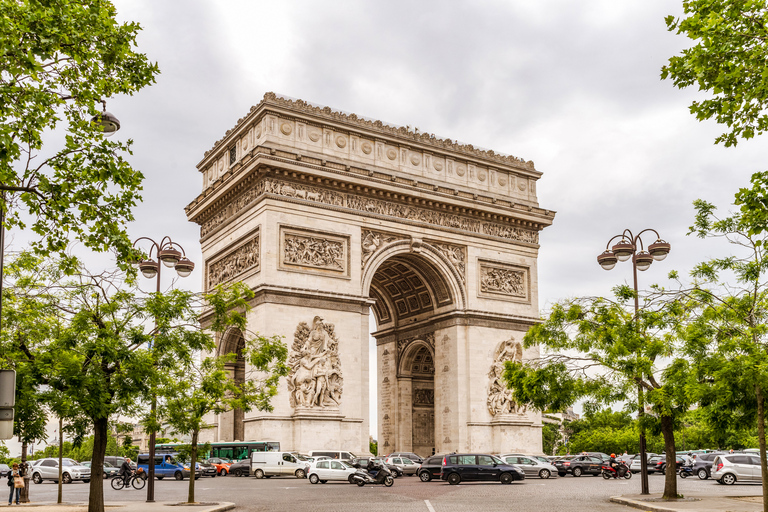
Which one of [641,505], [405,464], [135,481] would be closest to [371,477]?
[405,464]

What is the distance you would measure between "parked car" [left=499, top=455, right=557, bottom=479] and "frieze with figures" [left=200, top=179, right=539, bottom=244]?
42.1ft

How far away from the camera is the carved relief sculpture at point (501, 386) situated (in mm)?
42812

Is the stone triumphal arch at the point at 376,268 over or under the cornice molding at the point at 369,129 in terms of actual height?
under

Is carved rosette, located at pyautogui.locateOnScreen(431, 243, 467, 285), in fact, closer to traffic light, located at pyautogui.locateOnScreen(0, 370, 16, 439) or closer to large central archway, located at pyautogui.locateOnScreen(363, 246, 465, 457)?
large central archway, located at pyautogui.locateOnScreen(363, 246, 465, 457)

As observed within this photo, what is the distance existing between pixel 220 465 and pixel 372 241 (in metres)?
14.6

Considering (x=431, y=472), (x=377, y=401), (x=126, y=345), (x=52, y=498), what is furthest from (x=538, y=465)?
(x=126, y=345)

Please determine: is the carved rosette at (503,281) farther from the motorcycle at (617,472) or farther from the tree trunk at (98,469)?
the tree trunk at (98,469)

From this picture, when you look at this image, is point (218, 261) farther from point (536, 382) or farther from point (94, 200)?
point (94, 200)

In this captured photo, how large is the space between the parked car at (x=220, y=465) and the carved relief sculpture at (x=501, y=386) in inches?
564

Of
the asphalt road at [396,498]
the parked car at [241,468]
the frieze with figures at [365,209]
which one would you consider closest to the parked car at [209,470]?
the parked car at [241,468]

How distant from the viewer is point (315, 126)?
40406 millimetres

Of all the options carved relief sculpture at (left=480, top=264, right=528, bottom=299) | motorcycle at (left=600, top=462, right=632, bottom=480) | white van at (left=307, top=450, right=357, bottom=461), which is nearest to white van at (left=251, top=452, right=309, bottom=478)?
white van at (left=307, top=450, right=357, bottom=461)

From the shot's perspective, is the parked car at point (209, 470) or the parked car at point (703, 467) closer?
the parked car at point (703, 467)

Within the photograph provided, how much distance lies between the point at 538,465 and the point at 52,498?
2244 centimetres
